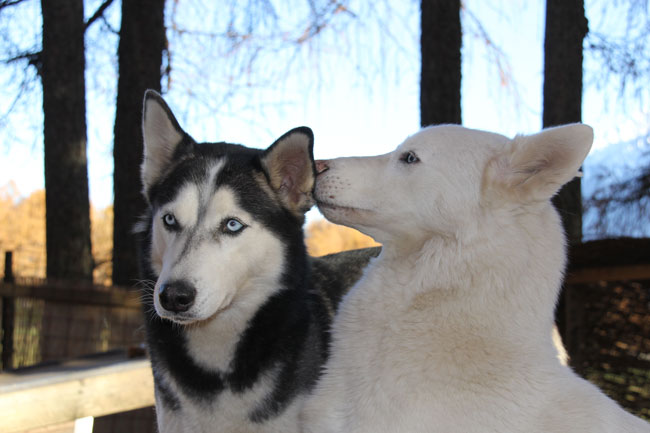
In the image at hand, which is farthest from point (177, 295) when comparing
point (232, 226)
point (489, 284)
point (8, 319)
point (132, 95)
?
point (8, 319)

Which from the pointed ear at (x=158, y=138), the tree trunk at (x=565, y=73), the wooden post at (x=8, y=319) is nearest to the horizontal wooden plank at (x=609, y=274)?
the tree trunk at (x=565, y=73)

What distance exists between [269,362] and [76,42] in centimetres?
662

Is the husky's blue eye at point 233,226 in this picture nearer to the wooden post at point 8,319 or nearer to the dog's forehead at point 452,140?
the dog's forehead at point 452,140

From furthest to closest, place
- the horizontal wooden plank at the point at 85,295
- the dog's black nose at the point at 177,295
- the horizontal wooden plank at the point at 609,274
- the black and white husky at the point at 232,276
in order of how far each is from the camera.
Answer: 1. the horizontal wooden plank at the point at 85,295
2. the horizontal wooden plank at the point at 609,274
3. the black and white husky at the point at 232,276
4. the dog's black nose at the point at 177,295

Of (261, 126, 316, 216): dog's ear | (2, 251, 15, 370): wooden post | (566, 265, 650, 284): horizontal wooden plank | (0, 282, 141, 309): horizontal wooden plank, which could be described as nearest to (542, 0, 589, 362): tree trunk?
(566, 265, 650, 284): horizontal wooden plank

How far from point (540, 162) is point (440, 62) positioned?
452 centimetres

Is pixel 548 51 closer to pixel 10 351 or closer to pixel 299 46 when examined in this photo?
pixel 299 46

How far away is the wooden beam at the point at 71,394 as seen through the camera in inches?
105

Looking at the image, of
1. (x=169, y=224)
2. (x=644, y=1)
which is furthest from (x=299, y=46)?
(x=169, y=224)

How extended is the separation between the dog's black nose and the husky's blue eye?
458 mm

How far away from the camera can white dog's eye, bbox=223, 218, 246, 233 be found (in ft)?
9.87

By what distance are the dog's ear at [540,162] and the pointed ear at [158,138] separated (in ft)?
5.86

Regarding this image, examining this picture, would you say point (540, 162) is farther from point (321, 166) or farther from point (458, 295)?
point (321, 166)

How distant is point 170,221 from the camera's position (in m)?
3.07
